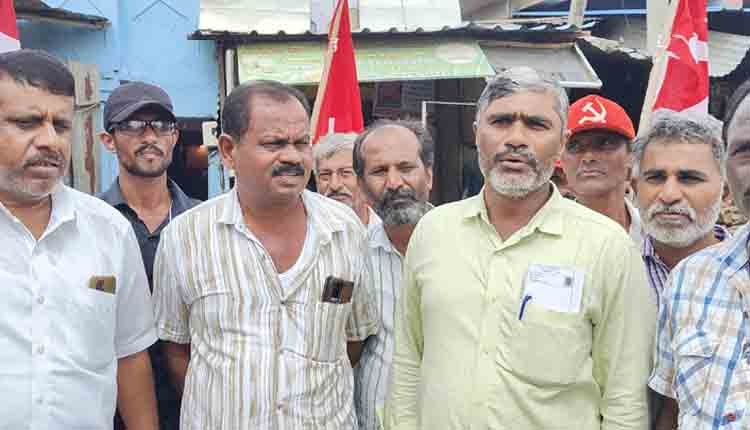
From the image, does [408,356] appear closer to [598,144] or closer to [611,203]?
[611,203]

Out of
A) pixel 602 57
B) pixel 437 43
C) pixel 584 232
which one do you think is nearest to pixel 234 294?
pixel 584 232

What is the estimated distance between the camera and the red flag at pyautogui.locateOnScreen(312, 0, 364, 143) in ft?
16.3

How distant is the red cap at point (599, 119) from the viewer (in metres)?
3.31

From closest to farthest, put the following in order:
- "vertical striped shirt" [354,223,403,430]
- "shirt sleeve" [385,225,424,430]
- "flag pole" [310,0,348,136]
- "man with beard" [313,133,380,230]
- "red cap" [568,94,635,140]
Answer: "shirt sleeve" [385,225,424,430] → "vertical striped shirt" [354,223,403,430] → "red cap" [568,94,635,140] → "man with beard" [313,133,380,230] → "flag pole" [310,0,348,136]

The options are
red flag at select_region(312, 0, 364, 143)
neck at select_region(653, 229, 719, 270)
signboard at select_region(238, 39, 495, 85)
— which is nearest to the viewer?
neck at select_region(653, 229, 719, 270)

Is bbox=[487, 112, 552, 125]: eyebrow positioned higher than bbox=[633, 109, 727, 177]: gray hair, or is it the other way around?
bbox=[487, 112, 552, 125]: eyebrow

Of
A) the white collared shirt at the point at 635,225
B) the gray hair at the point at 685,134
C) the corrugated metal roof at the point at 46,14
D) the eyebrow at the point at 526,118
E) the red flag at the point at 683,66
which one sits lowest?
the white collared shirt at the point at 635,225

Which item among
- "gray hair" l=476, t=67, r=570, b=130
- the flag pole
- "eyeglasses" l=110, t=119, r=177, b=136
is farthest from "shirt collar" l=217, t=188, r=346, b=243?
the flag pole

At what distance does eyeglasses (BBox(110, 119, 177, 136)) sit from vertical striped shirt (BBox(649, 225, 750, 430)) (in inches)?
94.4

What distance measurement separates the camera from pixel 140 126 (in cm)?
350

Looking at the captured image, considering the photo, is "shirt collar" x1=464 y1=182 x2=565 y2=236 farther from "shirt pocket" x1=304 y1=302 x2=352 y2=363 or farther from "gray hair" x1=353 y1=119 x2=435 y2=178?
"gray hair" x1=353 y1=119 x2=435 y2=178

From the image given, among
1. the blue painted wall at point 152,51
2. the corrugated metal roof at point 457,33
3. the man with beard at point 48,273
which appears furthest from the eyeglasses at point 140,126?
the blue painted wall at point 152,51

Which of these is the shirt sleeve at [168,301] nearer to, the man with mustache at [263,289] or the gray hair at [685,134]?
the man with mustache at [263,289]

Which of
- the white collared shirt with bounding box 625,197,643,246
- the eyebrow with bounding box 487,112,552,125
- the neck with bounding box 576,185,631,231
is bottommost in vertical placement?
the white collared shirt with bounding box 625,197,643,246
